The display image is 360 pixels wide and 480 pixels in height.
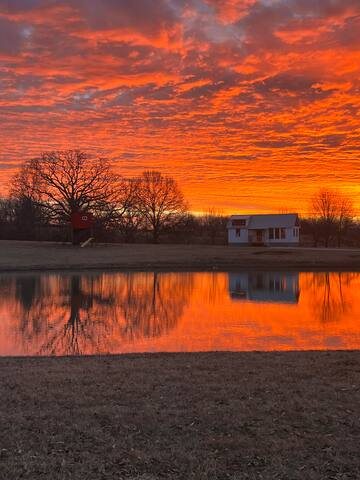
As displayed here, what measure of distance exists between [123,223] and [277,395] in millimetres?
62584

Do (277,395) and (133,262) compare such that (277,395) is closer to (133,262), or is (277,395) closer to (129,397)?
(129,397)

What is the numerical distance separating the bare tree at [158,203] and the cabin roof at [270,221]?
1103cm

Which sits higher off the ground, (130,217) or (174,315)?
(130,217)

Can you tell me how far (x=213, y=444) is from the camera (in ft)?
16.0

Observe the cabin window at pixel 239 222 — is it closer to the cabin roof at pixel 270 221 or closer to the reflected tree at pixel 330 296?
the cabin roof at pixel 270 221

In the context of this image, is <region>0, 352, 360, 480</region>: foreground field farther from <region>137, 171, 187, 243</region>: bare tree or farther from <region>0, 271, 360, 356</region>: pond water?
<region>137, 171, 187, 243</region>: bare tree

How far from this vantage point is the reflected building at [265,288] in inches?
834

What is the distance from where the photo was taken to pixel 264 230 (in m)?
69.2

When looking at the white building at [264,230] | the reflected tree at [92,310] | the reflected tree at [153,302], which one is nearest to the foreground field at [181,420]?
the reflected tree at [92,310]

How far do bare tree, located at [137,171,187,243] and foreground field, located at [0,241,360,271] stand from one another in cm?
2519

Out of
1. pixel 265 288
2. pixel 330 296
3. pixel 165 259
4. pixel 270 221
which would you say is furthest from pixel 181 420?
pixel 270 221

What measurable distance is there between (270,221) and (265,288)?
44862mm

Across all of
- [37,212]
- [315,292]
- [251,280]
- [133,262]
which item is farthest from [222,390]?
[37,212]

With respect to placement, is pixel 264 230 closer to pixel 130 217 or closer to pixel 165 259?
pixel 130 217
